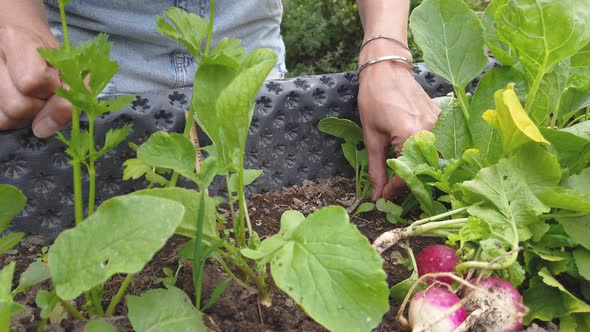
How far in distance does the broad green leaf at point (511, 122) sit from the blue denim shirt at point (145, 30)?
2.54 feet

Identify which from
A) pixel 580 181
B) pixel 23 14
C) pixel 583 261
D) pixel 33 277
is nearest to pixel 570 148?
pixel 580 181

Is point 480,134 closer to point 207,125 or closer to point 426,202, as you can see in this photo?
point 426,202

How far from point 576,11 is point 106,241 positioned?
64cm

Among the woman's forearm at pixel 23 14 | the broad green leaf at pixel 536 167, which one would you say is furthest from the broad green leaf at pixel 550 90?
the woman's forearm at pixel 23 14

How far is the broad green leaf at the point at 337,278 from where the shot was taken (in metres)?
0.43

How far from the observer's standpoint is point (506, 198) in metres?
0.65

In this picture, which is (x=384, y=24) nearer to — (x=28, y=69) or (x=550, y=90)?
(x=550, y=90)

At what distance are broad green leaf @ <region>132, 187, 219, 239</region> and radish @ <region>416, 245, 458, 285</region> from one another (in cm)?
30

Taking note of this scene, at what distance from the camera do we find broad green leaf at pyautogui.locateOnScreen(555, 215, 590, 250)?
0.64m

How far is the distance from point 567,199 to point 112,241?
1.74ft

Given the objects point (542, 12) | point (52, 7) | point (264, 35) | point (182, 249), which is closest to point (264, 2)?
point (264, 35)

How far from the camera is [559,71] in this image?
0.78 m

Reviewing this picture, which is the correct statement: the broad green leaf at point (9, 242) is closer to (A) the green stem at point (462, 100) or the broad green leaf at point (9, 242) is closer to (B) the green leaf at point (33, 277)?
(B) the green leaf at point (33, 277)

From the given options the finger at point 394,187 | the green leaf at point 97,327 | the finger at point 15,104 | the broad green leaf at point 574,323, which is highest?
the finger at point 15,104
